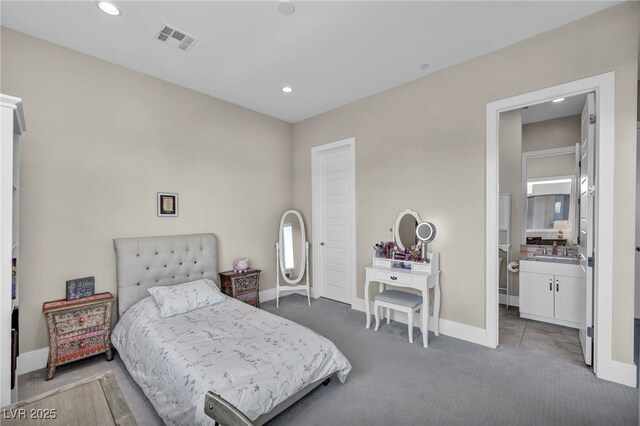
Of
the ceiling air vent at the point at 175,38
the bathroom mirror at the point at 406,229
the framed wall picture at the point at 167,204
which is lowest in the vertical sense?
the bathroom mirror at the point at 406,229

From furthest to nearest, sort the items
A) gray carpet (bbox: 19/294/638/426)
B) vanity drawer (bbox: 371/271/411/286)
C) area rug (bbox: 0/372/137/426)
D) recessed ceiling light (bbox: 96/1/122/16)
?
vanity drawer (bbox: 371/271/411/286)
recessed ceiling light (bbox: 96/1/122/16)
gray carpet (bbox: 19/294/638/426)
area rug (bbox: 0/372/137/426)

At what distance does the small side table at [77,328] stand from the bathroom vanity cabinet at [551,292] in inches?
184

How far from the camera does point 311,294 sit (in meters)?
4.67

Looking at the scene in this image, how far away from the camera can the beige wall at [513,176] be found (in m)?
4.06

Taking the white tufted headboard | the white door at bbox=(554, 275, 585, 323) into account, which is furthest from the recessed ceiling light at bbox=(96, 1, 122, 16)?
the white door at bbox=(554, 275, 585, 323)

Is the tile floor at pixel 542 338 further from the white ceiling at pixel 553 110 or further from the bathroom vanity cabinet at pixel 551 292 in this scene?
the white ceiling at pixel 553 110

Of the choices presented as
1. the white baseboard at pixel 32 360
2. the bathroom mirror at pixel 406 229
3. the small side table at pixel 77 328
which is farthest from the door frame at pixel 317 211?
the white baseboard at pixel 32 360

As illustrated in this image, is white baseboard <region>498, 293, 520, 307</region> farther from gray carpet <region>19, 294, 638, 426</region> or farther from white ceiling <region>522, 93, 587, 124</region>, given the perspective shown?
white ceiling <region>522, 93, 587, 124</region>

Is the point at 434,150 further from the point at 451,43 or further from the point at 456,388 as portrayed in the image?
the point at 456,388

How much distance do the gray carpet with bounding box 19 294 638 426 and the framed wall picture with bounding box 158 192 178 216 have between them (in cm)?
156

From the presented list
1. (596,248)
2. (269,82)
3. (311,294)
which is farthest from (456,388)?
(269,82)

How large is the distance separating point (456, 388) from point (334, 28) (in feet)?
10.2

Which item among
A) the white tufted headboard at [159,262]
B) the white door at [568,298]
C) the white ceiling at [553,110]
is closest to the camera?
the white tufted headboard at [159,262]

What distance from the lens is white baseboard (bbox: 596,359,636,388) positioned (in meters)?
2.16
